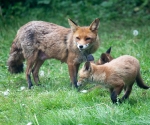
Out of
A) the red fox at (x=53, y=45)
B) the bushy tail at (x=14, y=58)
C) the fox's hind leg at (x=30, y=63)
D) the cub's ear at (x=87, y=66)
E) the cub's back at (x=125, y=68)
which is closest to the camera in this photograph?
the cub's ear at (x=87, y=66)

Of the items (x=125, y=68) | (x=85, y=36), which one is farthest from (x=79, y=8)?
(x=125, y=68)

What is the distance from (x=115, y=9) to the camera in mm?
16438

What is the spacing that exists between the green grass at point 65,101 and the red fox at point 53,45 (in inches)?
15.8

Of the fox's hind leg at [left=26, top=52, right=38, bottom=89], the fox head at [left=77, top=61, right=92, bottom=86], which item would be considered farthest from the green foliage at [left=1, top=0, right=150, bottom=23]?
the fox head at [left=77, top=61, right=92, bottom=86]

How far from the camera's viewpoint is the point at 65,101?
720 centimetres

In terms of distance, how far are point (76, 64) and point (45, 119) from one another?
303cm

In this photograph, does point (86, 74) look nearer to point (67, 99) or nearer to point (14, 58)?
point (67, 99)

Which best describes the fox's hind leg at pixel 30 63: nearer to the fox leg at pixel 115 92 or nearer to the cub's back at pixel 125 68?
the cub's back at pixel 125 68

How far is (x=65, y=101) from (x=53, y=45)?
7.79 ft

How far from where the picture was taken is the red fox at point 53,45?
8.96 metres

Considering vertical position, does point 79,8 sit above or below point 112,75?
below

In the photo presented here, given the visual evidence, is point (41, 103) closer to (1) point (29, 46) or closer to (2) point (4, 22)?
(1) point (29, 46)

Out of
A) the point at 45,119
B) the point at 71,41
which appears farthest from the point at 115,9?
the point at 45,119

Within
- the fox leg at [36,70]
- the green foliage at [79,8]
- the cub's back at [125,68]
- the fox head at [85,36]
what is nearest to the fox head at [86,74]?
the cub's back at [125,68]
